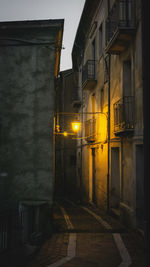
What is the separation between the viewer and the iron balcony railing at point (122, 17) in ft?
33.2

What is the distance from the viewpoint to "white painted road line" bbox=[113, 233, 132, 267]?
22.1ft

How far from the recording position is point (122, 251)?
7.57m

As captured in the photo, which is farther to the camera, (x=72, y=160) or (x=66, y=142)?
(x=66, y=142)

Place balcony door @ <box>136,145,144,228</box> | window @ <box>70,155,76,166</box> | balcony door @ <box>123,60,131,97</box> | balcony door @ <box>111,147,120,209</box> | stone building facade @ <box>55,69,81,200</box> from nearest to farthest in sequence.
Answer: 1. balcony door @ <box>136,145,144,228</box>
2. balcony door @ <box>123,60,131,97</box>
3. balcony door @ <box>111,147,120,209</box>
4. stone building facade @ <box>55,69,81,200</box>
5. window @ <box>70,155,76,166</box>

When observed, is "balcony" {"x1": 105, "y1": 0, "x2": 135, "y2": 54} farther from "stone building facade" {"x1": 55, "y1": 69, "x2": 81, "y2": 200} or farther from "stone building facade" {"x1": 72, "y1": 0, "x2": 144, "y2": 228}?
"stone building facade" {"x1": 55, "y1": 69, "x2": 81, "y2": 200}

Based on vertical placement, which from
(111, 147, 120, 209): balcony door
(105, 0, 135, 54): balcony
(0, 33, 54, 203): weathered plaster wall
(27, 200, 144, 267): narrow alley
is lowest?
(27, 200, 144, 267): narrow alley

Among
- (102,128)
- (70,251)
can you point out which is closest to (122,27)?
(102,128)

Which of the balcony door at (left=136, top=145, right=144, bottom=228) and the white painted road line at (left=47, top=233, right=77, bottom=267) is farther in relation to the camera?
the balcony door at (left=136, top=145, right=144, bottom=228)

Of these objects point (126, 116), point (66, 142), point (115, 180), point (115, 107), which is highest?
point (115, 107)

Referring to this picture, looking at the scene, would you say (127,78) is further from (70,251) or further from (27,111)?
(70,251)

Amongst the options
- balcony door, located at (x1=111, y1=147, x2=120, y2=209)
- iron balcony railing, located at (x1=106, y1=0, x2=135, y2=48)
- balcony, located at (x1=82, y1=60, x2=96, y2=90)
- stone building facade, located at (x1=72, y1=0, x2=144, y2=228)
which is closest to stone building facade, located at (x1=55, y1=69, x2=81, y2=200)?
stone building facade, located at (x1=72, y1=0, x2=144, y2=228)

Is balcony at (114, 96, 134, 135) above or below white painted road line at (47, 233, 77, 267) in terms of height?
above

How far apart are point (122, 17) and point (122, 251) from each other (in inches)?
348

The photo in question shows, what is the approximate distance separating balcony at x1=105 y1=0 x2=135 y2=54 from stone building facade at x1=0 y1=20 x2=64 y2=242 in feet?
6.96
